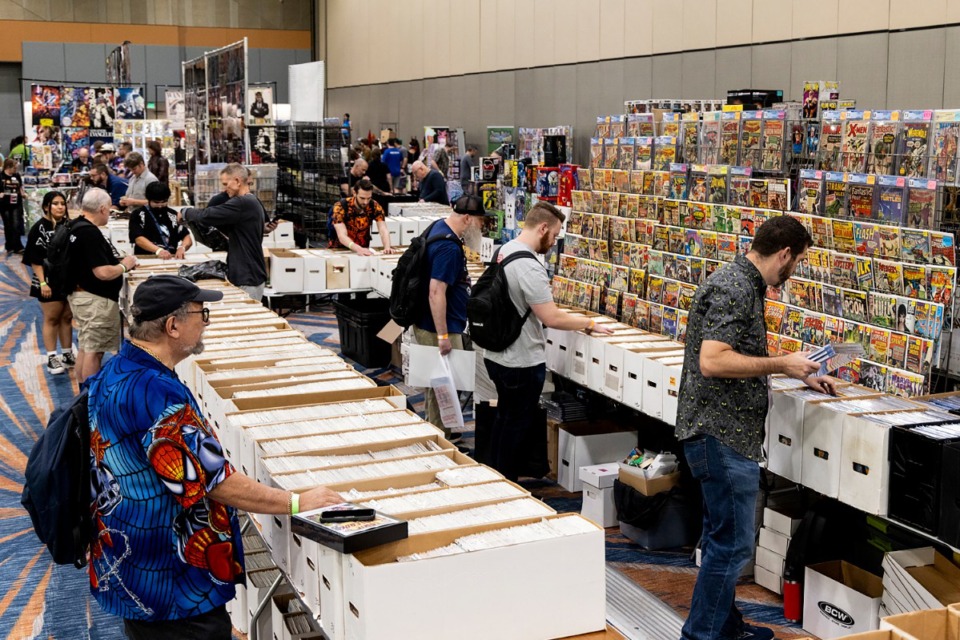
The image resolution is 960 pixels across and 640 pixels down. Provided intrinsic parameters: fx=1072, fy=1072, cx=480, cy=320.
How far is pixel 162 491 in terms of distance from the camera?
296cm

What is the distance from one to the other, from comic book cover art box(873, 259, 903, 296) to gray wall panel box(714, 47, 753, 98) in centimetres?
690

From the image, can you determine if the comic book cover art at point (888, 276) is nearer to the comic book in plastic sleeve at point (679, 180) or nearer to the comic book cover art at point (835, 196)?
the comic book cover art at point (835, 196)

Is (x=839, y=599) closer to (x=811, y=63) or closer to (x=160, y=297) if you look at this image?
(x=160, y=297)

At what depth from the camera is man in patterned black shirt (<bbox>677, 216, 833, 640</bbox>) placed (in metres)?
3.86

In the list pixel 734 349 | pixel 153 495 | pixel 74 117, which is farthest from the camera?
pixel 74 117

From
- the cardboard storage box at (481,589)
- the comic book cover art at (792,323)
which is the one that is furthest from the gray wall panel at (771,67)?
the cardboard storage box at (481,589)

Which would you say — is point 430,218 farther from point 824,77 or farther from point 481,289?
point 481,289

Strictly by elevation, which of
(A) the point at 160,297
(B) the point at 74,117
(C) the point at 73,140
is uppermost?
(B) the point at 74,117

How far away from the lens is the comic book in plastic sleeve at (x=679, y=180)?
6.36 meters

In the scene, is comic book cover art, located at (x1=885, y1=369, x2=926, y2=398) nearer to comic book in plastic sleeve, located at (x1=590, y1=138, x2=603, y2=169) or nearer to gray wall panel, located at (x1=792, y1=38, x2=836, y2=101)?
comic book in plastic sleeve, located at (x1=590, y1=138, x2=603, y2=169)

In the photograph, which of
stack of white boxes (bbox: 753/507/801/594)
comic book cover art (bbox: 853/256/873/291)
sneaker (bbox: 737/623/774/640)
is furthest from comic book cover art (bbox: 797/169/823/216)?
sneaker (bbox: 737/623/774/640)

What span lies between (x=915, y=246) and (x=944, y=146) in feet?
1.64

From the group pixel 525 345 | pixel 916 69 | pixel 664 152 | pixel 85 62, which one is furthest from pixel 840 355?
pixel 85 62

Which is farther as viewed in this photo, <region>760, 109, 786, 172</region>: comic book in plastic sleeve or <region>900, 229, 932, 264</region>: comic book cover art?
<region>760, 109, 786, 172</region>: comic book in plastic sleeve
